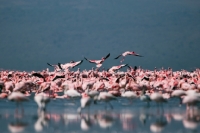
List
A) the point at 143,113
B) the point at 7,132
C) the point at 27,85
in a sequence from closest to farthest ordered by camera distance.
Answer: the point at 7,132 → the point at 143,113 → the point at 27,85

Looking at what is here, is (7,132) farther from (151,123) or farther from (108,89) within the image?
(108,89)

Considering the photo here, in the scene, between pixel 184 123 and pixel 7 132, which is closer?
pixel 7 132

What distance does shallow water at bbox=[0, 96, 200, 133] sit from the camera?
44.2 feet

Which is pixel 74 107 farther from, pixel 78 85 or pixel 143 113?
pixel 78 85

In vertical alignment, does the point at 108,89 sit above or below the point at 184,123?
above

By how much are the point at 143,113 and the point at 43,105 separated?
106 inches

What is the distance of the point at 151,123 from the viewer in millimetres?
14320

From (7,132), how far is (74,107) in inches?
191

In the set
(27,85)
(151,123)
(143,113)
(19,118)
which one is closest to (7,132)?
(19,118)

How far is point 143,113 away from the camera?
16.2 meters

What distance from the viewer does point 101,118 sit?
15047mm

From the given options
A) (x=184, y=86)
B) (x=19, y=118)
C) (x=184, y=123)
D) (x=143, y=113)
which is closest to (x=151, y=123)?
(x=184, y=123)

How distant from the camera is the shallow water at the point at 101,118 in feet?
44.2

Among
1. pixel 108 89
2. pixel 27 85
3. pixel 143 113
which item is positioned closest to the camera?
pixel 143 113
